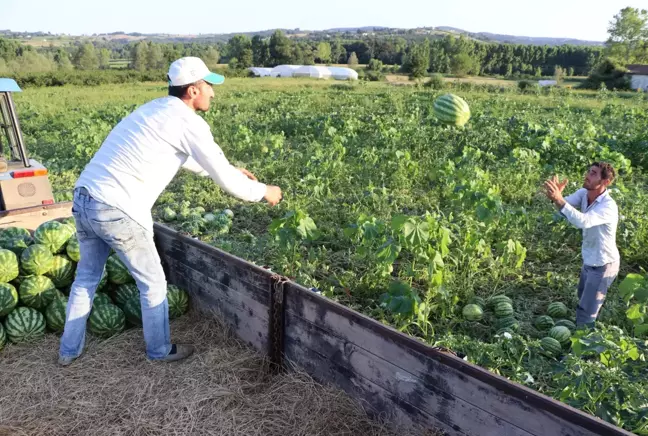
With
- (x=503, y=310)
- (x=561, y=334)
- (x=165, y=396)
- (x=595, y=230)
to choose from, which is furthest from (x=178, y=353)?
(x=595, y=230)

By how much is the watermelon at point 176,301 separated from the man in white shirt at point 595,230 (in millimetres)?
3106

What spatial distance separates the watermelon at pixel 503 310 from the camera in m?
4.51

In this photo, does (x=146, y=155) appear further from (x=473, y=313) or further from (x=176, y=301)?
(x=473, y=313)

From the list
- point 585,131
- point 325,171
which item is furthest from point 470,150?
point 585,131

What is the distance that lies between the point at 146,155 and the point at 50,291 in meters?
1.63

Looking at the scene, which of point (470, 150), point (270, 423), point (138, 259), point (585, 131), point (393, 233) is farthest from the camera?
point (585, 131)

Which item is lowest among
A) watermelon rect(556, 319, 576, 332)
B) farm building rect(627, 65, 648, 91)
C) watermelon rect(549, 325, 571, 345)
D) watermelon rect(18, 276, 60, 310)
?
farm building rect(627, 65, 648, 91)

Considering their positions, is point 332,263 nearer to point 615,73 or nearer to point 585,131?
point 585,131

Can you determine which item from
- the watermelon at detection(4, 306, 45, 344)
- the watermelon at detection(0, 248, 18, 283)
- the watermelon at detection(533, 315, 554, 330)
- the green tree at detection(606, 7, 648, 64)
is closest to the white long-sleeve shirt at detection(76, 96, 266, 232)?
the watermelon at detection(0, 248, 18, 283)

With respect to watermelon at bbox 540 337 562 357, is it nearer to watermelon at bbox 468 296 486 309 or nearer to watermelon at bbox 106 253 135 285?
watermelon at bbox 468 296 486 309

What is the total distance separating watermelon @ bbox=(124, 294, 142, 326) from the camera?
13.6 ft

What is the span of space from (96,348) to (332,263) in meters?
2.56

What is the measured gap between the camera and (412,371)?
2531mm

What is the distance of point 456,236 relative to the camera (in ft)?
16.6
